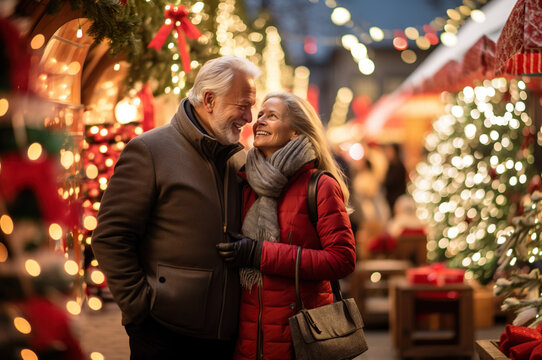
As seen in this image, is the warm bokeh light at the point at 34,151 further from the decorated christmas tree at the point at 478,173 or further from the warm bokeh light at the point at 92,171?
the decorated christmas tree at the point at 478,173

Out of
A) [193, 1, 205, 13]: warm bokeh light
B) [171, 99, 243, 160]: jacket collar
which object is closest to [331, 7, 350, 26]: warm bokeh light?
[193, 1, 205, 13]: warm bokeh light

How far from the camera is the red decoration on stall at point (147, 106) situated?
4.61 metres

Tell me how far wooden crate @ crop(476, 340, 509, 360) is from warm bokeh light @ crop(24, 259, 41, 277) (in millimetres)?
2303

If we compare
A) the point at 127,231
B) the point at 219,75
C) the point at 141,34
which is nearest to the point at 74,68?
the point at 141,34

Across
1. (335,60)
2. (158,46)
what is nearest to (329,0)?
(158,46)

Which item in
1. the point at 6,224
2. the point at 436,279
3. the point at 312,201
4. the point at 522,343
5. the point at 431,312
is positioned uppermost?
the point at 6,224

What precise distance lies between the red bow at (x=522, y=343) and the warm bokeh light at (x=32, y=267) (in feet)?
7.25

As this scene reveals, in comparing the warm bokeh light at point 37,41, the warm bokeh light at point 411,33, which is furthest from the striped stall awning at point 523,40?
the warm bokeh light at point 411,33

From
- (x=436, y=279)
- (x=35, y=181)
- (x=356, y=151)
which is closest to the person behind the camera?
(x=35, y=181)

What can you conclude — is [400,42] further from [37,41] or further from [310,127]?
[37,41]

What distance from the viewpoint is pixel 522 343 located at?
318 cm

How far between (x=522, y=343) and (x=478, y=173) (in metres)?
4.54

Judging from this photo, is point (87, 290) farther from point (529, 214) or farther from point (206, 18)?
point (529, 214)

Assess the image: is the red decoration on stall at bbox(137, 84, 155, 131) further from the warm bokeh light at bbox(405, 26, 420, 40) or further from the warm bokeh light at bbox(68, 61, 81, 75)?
the warm bokeh light at bbox(405, 26, 420, 40)
